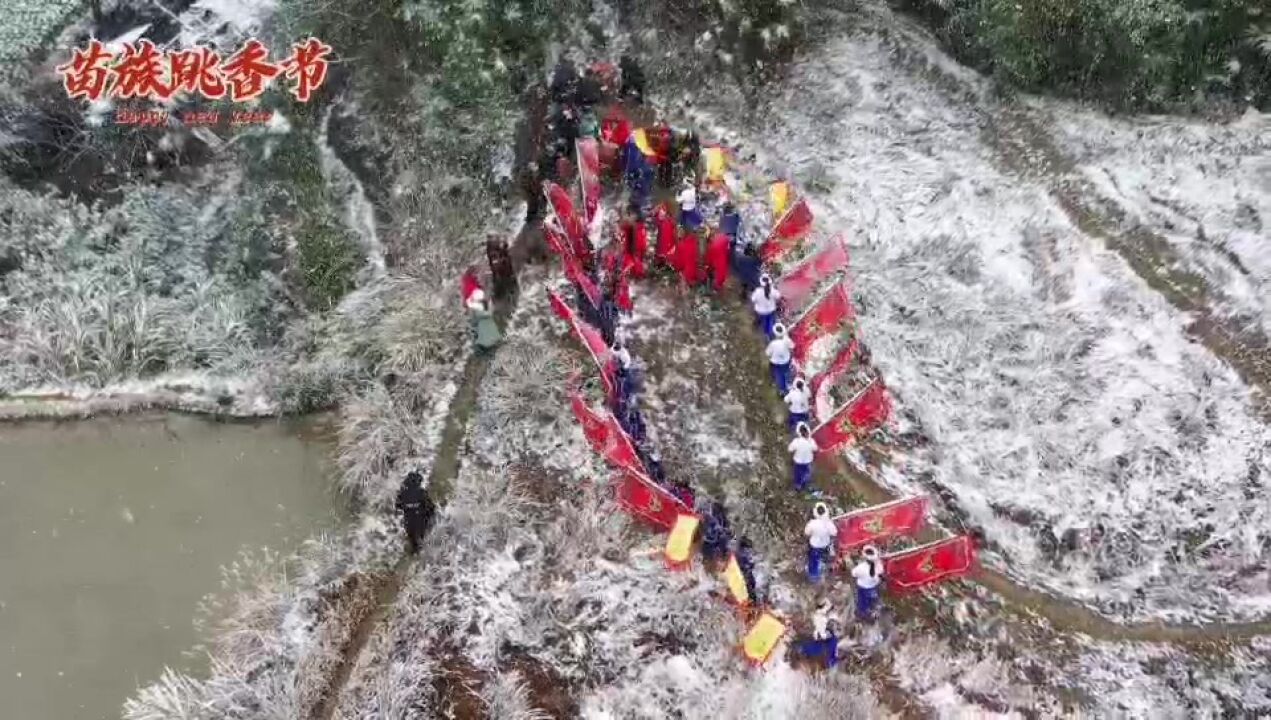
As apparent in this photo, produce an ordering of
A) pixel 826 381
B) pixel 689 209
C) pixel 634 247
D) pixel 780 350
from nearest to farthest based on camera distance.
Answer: pixel 780 350, pixel 826 381, pixel 634 247, pixel 689 209

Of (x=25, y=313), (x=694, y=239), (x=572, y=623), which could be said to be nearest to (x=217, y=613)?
(x=572, y=623)

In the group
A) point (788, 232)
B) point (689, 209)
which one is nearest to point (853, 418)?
point (788, 232)

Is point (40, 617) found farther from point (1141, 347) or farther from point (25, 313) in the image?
point (1141, 347)

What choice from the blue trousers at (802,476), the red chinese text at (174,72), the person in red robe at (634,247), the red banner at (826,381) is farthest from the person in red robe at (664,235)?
the red chinese text at (174,72)

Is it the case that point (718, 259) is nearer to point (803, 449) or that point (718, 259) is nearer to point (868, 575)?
point (803, 449)

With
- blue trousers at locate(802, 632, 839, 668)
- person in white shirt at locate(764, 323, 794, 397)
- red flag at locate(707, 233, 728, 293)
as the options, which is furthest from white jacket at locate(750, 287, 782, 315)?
blue trousers at locate(802, 632, 839, 668)
